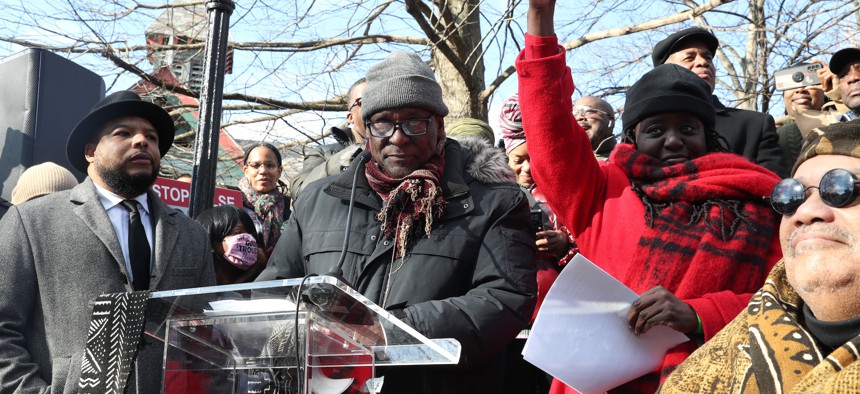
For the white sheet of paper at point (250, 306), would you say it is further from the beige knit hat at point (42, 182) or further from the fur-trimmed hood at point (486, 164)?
the beige knit hat at point (42, 182)

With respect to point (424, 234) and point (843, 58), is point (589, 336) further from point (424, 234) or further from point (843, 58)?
point (843, 58)

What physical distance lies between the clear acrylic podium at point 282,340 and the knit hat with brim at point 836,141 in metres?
1.04

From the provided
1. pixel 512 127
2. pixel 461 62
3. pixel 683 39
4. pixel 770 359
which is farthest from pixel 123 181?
pixel 461 62

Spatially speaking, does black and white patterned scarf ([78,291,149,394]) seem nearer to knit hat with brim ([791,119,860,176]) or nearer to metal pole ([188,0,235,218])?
knit hat with brim ([791,119,860,176])

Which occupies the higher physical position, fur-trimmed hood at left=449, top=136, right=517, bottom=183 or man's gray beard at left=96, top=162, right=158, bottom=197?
fur-trimmed hood at left=449, top=136, right=517, bottom=183

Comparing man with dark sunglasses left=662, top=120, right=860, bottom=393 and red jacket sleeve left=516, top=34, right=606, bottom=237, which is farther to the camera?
red jacket sleeve left=516, top=34, right=606, bottom=237

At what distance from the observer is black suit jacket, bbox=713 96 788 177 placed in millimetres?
4676

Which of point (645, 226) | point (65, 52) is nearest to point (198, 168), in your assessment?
point (645, 226)

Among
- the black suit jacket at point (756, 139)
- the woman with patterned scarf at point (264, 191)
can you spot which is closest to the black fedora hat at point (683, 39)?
the black suit jacket at point (756, 139)

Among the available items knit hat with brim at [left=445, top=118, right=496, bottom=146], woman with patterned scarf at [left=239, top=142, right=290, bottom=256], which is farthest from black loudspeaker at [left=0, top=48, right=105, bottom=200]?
knit hat with brim at [left=445, top=118, right=496, bottom=146]

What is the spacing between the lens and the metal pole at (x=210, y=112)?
5.04 meters

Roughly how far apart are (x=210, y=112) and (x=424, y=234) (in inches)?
87.2

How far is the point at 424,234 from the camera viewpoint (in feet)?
11.4

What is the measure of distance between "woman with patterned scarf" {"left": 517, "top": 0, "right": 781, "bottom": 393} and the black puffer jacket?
27 cm
